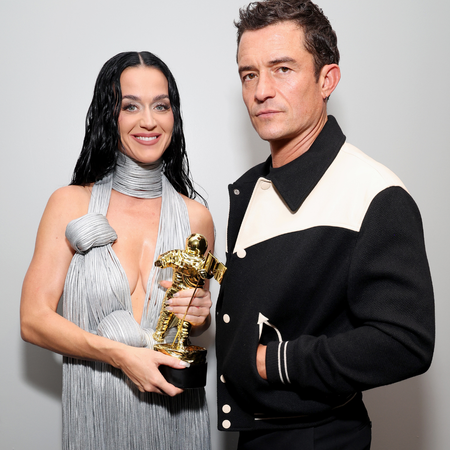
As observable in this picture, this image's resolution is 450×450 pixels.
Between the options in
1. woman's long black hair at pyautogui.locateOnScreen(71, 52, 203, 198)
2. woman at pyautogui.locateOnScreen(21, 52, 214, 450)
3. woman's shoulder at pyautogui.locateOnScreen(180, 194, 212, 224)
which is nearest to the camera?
woman at pyautogui.locateOnScreen(21, 52, 214, 450)

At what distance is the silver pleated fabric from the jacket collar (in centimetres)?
61

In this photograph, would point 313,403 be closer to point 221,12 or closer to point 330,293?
point 330,293

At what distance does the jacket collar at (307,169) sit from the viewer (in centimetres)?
149

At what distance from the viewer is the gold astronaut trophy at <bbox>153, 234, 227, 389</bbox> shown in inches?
62.9

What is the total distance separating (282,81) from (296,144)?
0.21 metres

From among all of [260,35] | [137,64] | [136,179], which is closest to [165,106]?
[137,64]

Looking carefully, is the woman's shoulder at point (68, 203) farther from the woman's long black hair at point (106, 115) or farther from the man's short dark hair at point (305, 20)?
the man's short dark hair at point (305, 20)

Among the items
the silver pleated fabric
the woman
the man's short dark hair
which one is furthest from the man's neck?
the silver pleated fabric

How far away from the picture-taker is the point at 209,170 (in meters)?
2.54

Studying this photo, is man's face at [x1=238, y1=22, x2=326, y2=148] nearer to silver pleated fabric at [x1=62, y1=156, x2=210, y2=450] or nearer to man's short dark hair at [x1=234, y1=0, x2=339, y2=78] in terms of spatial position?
man's short dark hair at [x1=234, y1=0, x2=339, y2=78]

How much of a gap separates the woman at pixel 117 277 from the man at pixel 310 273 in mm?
307

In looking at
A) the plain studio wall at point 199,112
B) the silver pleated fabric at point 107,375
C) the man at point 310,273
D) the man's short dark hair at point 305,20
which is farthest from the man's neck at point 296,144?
the plain studio wall at point 199,112

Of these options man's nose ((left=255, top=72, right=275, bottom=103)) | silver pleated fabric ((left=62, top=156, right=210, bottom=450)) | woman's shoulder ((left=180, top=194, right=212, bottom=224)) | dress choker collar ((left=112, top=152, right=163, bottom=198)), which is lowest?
silver pleated fabric ((left=62, top=156, right=210, bottom=450))

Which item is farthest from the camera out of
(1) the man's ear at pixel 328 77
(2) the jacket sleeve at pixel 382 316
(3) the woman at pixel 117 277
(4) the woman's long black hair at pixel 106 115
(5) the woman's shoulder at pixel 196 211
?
(5) the woman's shoulder at pixel 196 211
